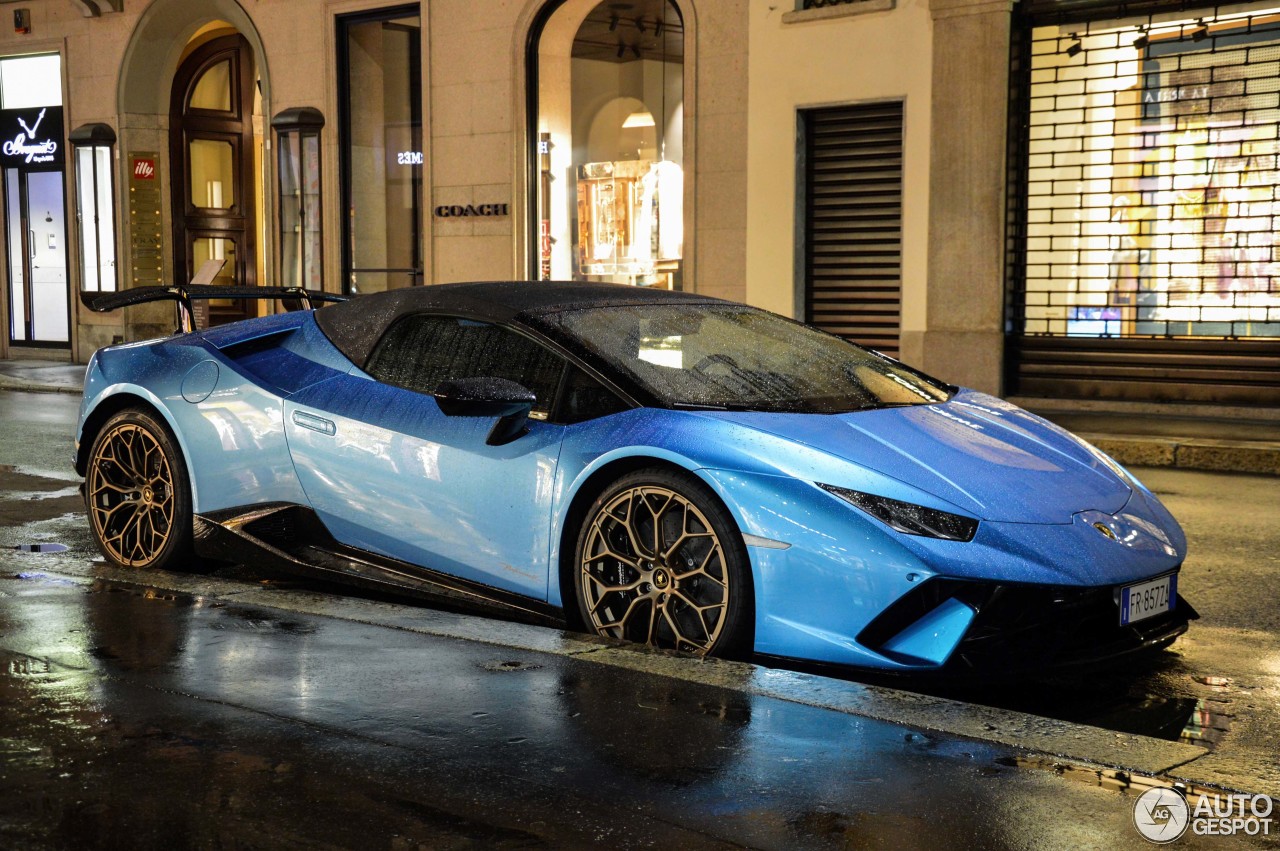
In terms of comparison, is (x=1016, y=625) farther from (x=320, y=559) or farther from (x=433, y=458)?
(x=320, y=559)

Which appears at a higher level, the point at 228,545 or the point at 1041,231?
the point at 1041,231

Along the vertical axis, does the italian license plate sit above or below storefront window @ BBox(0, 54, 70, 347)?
below

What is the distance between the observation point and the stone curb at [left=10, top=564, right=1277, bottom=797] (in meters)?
3.50

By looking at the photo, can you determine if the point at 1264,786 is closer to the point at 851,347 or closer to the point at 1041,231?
the point at 851,347

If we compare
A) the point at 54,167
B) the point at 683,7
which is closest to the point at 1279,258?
the point at 683,7

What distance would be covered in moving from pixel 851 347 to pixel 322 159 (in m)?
15.9

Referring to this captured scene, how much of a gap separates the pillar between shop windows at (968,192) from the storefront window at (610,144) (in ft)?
10.5

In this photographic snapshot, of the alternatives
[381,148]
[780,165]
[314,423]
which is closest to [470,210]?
[381,148]

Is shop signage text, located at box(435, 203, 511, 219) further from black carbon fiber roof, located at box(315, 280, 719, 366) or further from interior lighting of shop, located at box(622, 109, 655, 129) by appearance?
black carbon fiber roof, located at box(315, 280, 719, 366)

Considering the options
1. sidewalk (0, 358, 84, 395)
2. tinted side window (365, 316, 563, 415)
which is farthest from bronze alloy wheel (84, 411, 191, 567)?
sidewalk (0, 358, 84, 395)

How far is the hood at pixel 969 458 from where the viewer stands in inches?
172

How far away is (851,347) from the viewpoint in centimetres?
589

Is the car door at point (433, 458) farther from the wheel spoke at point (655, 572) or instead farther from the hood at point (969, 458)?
the hood at point (969, 458)

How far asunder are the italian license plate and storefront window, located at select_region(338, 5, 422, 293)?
16.1 meters
